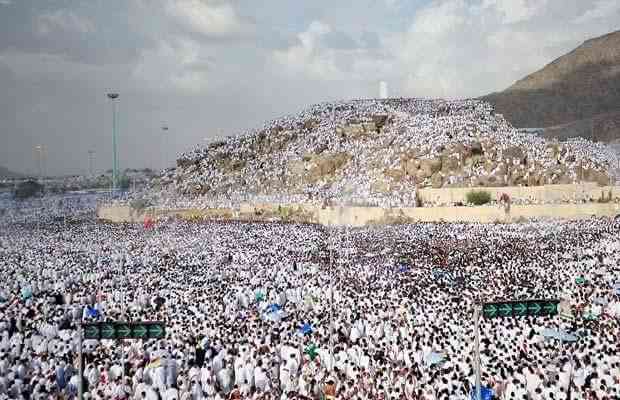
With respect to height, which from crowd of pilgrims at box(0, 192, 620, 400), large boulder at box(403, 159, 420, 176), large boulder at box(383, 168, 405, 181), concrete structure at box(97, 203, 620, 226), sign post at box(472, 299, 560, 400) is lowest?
crowd of pilgrims at box(0, 192, 620, 400)

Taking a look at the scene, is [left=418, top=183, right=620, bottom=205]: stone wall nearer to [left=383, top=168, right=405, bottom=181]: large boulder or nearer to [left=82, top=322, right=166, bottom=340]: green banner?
[left=383, top=168, right=405, bottom=181]: large boulder

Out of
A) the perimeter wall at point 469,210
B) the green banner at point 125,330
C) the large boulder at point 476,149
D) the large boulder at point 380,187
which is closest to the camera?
the green banner at point 125,330

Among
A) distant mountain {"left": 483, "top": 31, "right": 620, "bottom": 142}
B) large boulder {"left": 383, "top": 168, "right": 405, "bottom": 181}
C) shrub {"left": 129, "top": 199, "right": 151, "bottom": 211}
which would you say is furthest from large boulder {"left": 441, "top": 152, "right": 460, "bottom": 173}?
distant mountain {"left": 483, "top": 31, "right": 620, "bottom": 142}

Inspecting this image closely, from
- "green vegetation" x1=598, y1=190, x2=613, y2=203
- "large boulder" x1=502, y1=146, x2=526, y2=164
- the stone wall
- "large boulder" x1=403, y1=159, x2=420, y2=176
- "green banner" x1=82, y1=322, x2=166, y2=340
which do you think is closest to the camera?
"green banner" x1=82, y1=322, x2=166, y2=340

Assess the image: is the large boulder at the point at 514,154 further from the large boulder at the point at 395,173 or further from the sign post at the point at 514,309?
the sign post at the point at 514,309

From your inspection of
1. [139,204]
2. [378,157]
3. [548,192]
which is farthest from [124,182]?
[548,192]

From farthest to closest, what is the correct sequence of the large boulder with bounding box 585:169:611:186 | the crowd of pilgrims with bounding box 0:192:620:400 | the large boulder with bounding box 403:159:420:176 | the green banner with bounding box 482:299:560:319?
the large boulder with bounding box 403:159:420:176 → the large boulder with bounding box 585:169:611:186 → the crowd of pilgrims with bounding box 0:192:620:400 → the green banner with bounding box 482:299:560:319

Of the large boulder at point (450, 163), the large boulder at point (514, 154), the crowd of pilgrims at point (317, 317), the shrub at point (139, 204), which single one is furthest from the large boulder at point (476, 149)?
the shrub at point (139, 204)
